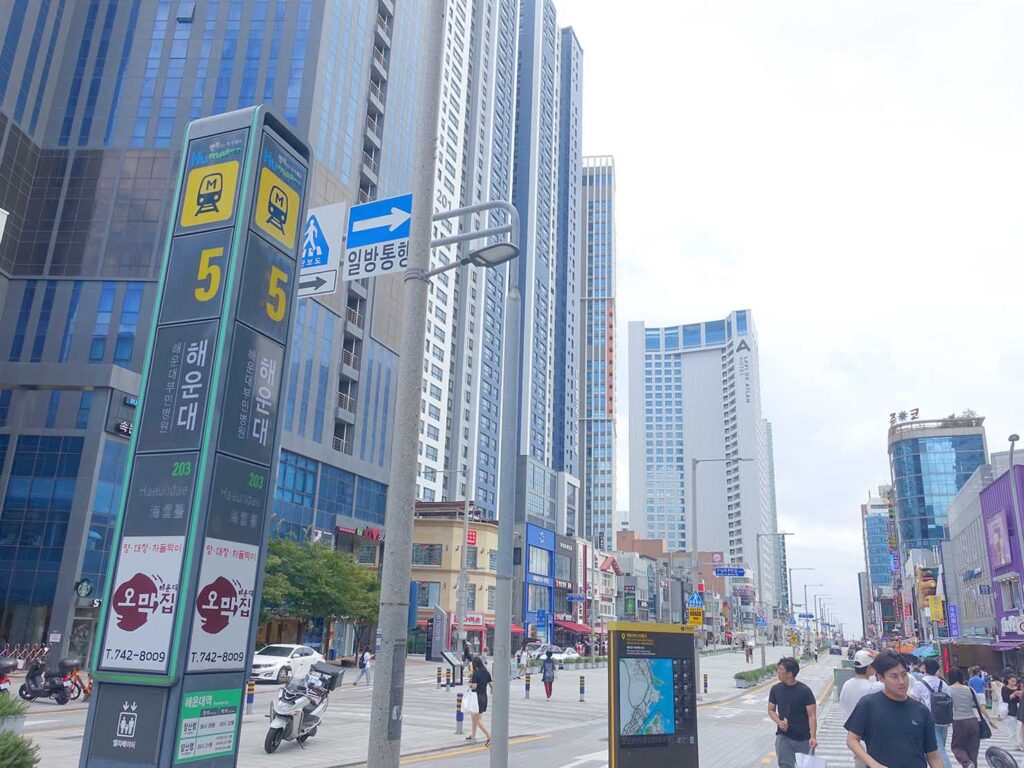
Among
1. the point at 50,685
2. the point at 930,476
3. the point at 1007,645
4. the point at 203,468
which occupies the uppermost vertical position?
the point at 930,476

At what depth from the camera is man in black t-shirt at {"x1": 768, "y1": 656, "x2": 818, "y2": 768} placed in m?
9.99

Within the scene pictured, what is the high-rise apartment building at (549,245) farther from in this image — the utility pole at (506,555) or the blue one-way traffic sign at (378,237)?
the blue one-way traffic sign at (378,237)

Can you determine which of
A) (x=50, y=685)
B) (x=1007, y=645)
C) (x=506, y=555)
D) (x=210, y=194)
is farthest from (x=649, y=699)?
(x=1007, y=645)

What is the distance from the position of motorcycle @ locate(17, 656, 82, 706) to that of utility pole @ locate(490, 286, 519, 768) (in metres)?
16.8

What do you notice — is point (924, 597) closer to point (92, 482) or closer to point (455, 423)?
point (455, 423)

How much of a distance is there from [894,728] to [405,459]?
Result: 4.62 meters

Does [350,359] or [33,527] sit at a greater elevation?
[350,359]

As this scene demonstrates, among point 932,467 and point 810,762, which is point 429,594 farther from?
point 932,467

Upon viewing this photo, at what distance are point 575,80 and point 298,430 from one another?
134058 millimetres

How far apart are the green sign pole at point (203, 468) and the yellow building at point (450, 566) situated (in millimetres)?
56981

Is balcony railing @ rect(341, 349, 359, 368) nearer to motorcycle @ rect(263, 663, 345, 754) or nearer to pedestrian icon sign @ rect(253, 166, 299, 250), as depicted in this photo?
motorcycle @ rect(263, 663, 345, 754)

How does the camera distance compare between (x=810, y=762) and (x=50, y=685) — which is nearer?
(x=810, y=762)

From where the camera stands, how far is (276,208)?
8.19m

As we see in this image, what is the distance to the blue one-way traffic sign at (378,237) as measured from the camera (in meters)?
8.73
